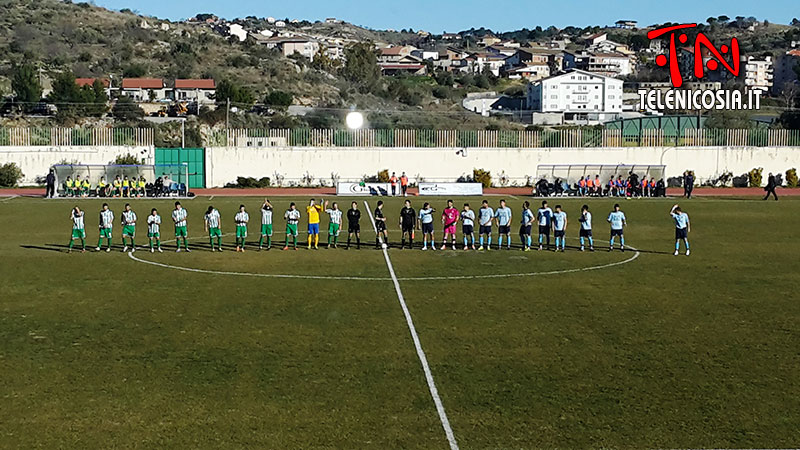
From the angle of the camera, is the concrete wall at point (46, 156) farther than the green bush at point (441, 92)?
No

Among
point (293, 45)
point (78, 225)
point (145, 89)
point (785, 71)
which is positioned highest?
point (293, 45)

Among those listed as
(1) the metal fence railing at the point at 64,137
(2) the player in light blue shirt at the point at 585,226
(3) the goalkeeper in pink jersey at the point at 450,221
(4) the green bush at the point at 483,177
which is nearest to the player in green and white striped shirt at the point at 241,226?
(3) the goalkeeper in pink jersey at the point at 450,221

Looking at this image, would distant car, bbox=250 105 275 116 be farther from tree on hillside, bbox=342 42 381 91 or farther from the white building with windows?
the white building with windows

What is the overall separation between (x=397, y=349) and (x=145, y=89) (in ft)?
323

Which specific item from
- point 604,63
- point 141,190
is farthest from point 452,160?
point 604,63

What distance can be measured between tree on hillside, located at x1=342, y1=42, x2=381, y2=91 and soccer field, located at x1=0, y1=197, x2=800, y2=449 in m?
99.6

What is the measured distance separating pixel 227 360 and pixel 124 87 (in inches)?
3825

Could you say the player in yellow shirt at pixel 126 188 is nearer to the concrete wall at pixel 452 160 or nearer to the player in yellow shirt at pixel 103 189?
the player in yellow shirt at pixel 103 189

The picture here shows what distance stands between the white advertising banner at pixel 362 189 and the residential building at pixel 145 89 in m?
56.9

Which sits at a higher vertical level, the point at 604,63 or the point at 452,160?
the point at 604,63

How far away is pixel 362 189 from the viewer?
2176 inches

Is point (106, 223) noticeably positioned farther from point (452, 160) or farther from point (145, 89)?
point (145, 89)

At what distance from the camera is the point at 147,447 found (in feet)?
36.7

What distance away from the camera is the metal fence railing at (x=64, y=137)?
195 ft
